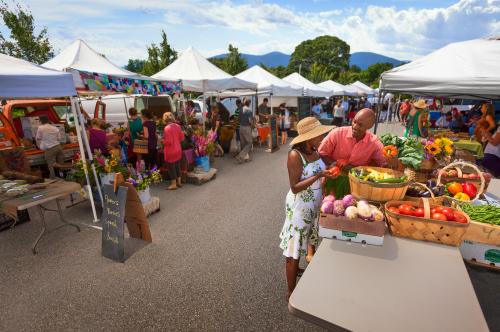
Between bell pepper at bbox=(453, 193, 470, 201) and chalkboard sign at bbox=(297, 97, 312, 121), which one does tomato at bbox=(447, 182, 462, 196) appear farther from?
chalkboard sign at bbox=(297, 97, 312, 121)

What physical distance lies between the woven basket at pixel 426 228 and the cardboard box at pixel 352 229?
8.5 inches

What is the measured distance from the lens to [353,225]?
1.96m

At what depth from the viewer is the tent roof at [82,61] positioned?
19.1ft

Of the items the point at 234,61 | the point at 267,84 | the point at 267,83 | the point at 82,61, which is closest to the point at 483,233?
the point at 82,61

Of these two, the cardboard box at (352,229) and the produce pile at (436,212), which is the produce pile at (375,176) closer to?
the produce pile at (436,212)

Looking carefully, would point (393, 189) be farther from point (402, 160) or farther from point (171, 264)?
point (171, 264)

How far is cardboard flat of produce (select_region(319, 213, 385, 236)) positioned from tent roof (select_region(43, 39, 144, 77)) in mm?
5846

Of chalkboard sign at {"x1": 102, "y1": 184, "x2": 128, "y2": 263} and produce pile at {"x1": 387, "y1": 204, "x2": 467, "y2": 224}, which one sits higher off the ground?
produce pile at {"x1": 387, "y1": 204, "x2": 467, "y2": 224}

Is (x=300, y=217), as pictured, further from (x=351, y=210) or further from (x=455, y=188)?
(x=455, y=188)

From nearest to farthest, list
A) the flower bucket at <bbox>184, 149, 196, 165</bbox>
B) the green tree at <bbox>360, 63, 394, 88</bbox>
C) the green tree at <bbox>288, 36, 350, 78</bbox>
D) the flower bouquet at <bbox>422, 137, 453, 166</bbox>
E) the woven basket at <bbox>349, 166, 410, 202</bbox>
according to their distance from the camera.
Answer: the woven basket at <bbox>349, 166, 410, 202</bbox> → the flower bouquet at <bbox>422, 137, 453, 166</bbox> → the flower bucket at <bbox>184, 149, 196, 165</bbox> → the green tree at <bbox>360, 63, 394, 88</bbox> → the green tree at <bbox>288, 36, 350, 78</bbox>

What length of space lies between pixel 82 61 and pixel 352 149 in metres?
6.34

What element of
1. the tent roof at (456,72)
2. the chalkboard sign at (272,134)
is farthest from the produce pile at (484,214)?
the chalkboard sign at (272,134)

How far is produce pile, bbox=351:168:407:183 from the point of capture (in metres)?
2.34

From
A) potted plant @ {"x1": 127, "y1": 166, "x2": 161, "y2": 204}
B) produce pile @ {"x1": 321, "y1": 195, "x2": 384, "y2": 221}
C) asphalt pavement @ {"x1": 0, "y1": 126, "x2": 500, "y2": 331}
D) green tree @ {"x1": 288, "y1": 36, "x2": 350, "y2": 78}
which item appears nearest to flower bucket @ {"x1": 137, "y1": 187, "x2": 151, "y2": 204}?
potted plant @ {"x1": 127, "y1": 166, "x2": 161, "y2": 204}
